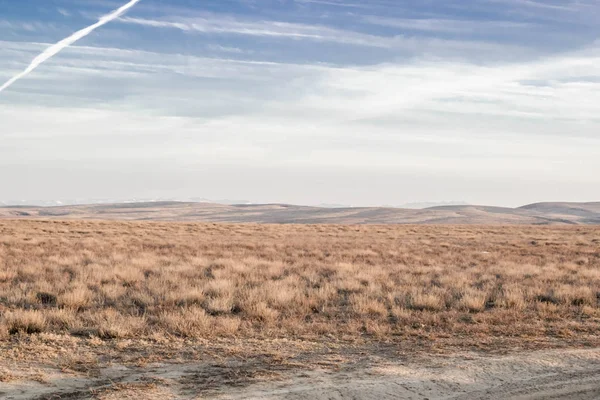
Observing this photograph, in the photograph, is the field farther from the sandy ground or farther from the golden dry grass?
the sandy ground

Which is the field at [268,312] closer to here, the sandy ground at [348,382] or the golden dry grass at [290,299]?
the golden dry grass at [290,299]

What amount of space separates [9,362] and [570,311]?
1141 centimetres

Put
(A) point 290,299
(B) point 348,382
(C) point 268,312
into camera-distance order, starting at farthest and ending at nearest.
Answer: (A) point 290,299
(C) point 268,312
(B) point 348,382

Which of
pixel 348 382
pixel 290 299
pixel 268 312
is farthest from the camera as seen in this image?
pixel 290 299

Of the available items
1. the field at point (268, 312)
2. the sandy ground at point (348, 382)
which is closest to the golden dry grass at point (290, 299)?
the field at point (268, 312)

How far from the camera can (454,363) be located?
8305mm

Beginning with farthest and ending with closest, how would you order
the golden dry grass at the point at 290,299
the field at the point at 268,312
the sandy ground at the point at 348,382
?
the golden dry grass at the point at 290,299
the field at the point at 268,312
the sandy ground at the point at 348,382

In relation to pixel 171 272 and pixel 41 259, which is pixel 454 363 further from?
pixel 41 259

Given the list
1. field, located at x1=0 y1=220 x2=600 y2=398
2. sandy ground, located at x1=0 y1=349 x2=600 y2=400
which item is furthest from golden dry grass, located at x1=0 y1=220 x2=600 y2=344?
sandy ground, located at x1=0 y1=349 x2=600 y2=400

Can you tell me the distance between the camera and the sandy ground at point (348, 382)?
6.78 meters

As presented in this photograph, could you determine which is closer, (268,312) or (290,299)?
(268,312)

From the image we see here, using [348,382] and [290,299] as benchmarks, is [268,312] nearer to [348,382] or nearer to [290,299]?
[290,299]

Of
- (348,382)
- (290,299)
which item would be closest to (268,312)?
(290,299)

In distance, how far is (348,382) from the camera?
23.8 ft
